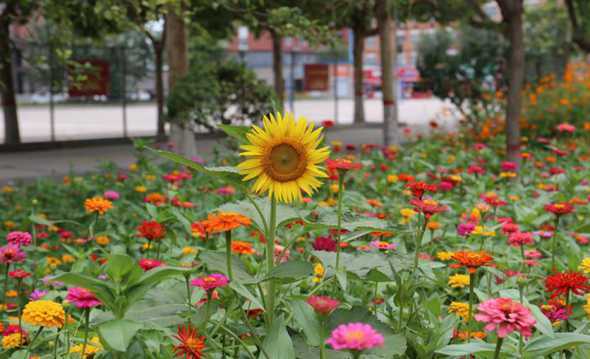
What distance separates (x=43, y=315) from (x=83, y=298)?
19 cm

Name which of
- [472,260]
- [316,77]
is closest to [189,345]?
[472,260]

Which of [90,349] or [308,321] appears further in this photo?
[90,349]

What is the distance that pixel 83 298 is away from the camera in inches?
63.9

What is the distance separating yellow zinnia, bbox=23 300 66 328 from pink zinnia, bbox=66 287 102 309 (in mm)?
160

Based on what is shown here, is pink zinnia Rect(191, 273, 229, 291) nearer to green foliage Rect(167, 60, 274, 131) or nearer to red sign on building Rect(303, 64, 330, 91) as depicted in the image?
green foliage Rect(167, 60, 274, 131)

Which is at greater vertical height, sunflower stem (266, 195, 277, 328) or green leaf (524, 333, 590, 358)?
sunflower stem (266, 195, 277, 328)

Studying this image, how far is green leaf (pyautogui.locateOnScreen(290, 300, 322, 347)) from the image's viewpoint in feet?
5.35

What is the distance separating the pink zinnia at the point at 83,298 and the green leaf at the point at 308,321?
417 mm

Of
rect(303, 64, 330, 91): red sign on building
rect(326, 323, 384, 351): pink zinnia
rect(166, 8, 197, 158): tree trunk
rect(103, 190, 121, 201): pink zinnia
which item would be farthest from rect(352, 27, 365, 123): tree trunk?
rect(326, 323, 384, 351): pink zinnia

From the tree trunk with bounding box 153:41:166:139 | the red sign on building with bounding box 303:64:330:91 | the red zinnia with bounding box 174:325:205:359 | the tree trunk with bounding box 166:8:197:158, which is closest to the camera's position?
the red zinnia with bounding box 174:325:205:359

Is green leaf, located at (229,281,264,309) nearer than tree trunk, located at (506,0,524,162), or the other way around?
green leaf, located at (229,281,264,309)

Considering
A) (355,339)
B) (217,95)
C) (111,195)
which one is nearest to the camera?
(355,339)

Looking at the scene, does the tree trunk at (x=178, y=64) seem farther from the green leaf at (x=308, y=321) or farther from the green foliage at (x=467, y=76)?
the green leaf at (x=308, y=321)

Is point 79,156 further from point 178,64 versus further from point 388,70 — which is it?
point 388,70
